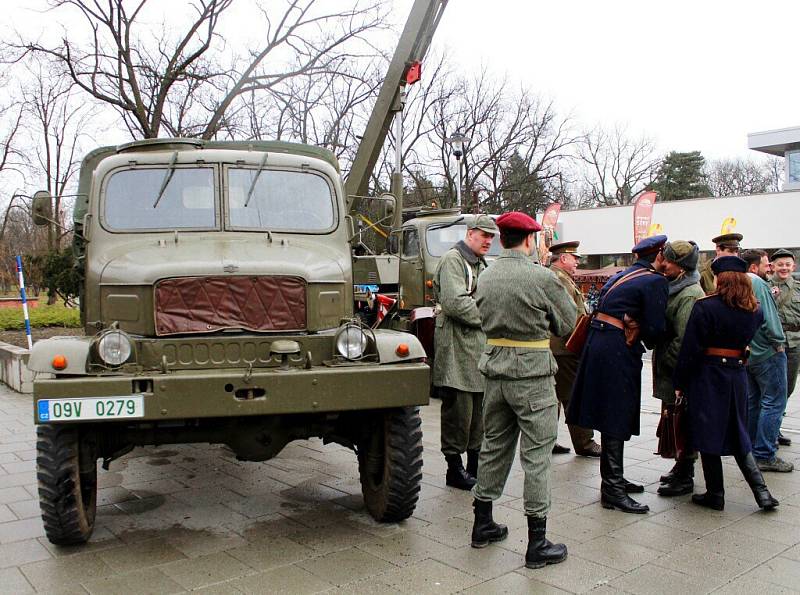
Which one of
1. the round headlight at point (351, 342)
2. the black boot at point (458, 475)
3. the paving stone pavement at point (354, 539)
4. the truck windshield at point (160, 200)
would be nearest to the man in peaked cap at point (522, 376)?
the paving stone pavement at point (354, 539)

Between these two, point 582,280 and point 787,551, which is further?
point 582,280

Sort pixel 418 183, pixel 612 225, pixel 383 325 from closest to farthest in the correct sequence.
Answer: pixel 383 325, pixel 612 225, pixel 418 183

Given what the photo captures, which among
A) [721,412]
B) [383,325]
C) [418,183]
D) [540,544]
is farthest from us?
[418,183]

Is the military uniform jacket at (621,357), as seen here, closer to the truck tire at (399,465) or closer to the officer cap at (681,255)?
the officer cap at (681,255)

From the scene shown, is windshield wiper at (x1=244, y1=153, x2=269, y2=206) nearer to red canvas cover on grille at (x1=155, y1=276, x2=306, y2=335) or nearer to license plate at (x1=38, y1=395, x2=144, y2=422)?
red canvas cover on grille at (x1=155, y1=276, x2=306, y2=335)

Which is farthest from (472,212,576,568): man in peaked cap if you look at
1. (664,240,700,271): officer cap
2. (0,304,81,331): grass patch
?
(0,304,81,331): grass patch

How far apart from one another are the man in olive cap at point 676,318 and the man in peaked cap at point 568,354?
0.96m

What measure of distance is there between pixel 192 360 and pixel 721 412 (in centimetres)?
347

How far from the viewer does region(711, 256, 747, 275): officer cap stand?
17.4 ft

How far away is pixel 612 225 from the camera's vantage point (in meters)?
35.2

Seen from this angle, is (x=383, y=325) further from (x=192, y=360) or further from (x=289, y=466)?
(x=192, y=360)

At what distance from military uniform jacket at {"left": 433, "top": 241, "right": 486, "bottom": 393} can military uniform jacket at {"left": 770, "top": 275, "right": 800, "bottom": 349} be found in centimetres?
307

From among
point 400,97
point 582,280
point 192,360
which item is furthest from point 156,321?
point 582,280

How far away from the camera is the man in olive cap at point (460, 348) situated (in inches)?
222
